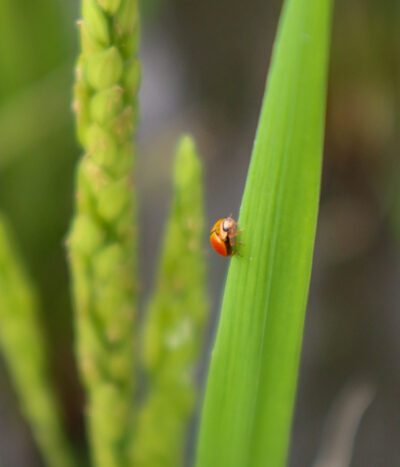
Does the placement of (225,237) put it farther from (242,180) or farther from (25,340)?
(242,180)

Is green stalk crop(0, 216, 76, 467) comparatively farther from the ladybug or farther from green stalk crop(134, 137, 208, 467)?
the ladybug

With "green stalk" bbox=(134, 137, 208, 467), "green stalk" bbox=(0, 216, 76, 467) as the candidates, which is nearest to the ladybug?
"green stalk" bbox=(134, 137, 208, 467)

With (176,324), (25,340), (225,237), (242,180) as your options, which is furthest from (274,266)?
(242,180)

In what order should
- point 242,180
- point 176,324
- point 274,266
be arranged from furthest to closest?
1. point 242,180
2. point 176,324
3. point 274,266

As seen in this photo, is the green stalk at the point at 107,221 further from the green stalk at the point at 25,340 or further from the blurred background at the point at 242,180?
the blurred background at the point at 242,180

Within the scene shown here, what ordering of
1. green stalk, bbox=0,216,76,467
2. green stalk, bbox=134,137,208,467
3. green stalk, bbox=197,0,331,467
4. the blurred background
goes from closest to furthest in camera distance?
green stalk, bbox=197,0,331,467, green stalk, bbox=134,137,208,467, green stalk, bbox=0,216,76,467, the blurred background

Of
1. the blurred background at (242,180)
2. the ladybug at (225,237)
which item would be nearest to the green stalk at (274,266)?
the ladybug at (225,237)
